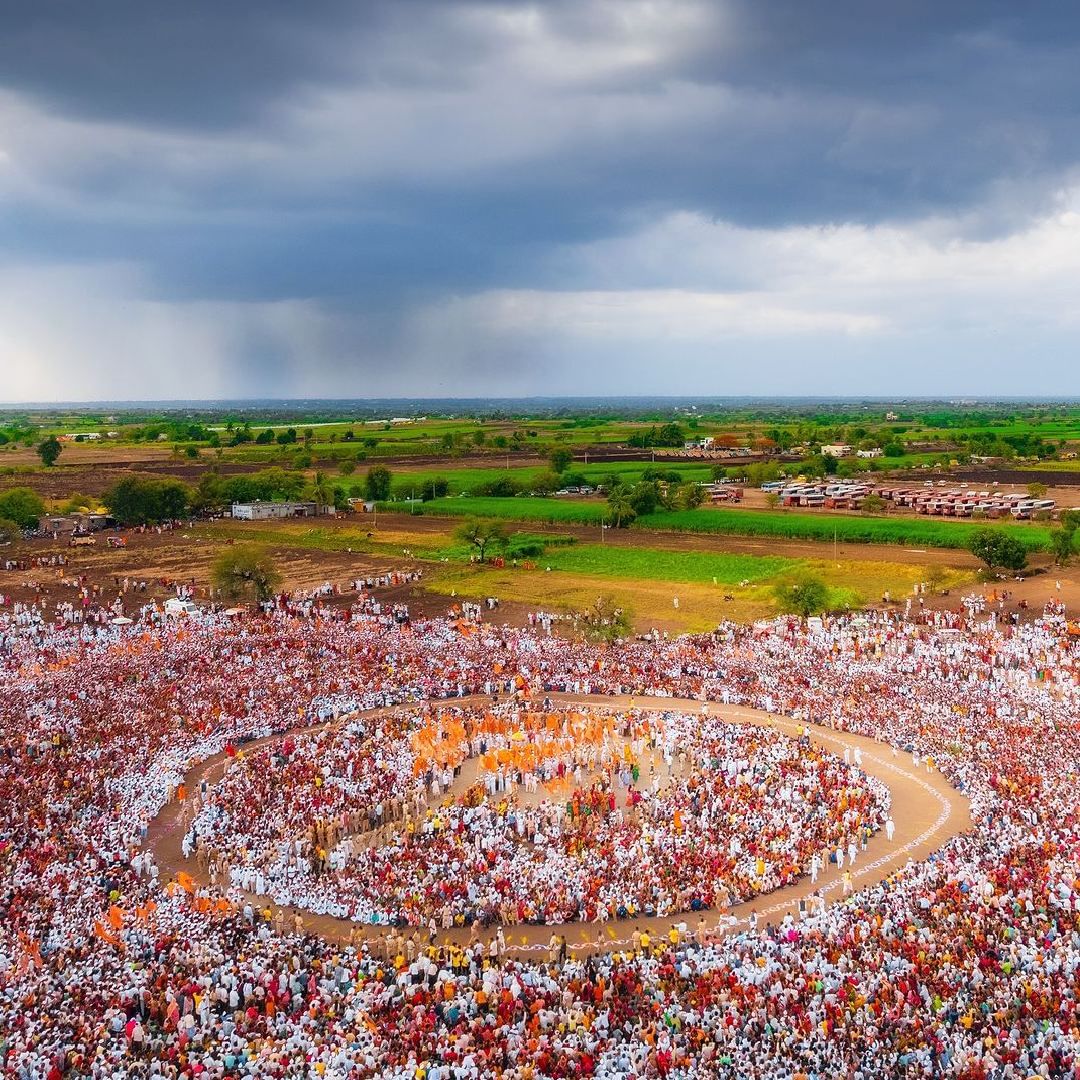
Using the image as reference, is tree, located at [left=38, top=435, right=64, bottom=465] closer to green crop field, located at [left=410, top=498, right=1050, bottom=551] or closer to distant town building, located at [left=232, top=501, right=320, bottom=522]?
distant town building, located at [left=232, top=501, right=320, bottom=522]

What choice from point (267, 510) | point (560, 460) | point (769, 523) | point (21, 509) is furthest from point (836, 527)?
point (21, 509)

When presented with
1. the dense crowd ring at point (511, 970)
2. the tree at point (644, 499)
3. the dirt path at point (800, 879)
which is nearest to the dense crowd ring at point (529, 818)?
the dirt path at point (800, 879)

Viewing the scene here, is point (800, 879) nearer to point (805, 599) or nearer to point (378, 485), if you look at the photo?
point (805, 599)

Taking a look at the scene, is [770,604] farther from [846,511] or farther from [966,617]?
[846,511]

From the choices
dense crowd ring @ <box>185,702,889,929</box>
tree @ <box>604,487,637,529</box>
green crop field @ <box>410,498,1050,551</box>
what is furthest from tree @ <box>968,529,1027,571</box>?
dense crowd ring @ <box>185,702,889,929</box>

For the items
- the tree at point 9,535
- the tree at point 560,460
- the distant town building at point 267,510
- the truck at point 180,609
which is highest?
the tree at point 560,460

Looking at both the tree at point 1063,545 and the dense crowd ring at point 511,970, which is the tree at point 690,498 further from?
the dense crowd ring at point 511,970
